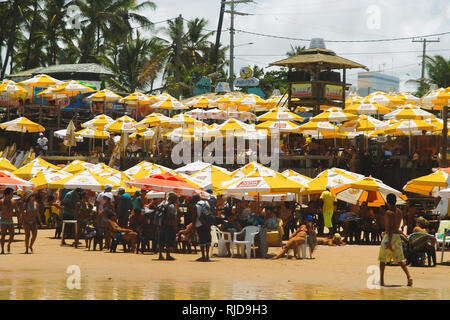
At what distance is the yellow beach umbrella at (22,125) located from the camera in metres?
36.3

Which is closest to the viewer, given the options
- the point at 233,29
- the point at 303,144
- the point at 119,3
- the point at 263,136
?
the point at 263,136

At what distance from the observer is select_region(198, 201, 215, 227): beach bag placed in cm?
1612

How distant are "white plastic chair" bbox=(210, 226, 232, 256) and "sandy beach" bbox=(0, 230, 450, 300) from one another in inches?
17.8

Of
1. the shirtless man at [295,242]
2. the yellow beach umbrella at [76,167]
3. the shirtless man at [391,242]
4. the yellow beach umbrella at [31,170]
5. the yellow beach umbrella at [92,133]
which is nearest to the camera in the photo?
the shirtless man at [391,242]

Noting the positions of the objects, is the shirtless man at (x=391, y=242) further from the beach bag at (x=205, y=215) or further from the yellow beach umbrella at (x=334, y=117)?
the yellow beach umbrella at (x=334, y=117)

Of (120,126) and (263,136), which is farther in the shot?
(120,126)

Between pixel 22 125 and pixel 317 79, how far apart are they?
1352 centimetres

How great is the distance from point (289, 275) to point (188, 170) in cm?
1022

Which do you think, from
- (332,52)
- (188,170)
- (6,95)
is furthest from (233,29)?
(188,170)

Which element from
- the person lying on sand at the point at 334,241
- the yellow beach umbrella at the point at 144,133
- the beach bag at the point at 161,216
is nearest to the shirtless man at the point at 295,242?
the beach bag at the point at 161,216

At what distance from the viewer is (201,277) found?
44.3ft

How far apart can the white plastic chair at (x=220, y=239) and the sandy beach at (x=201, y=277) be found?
453 mm
